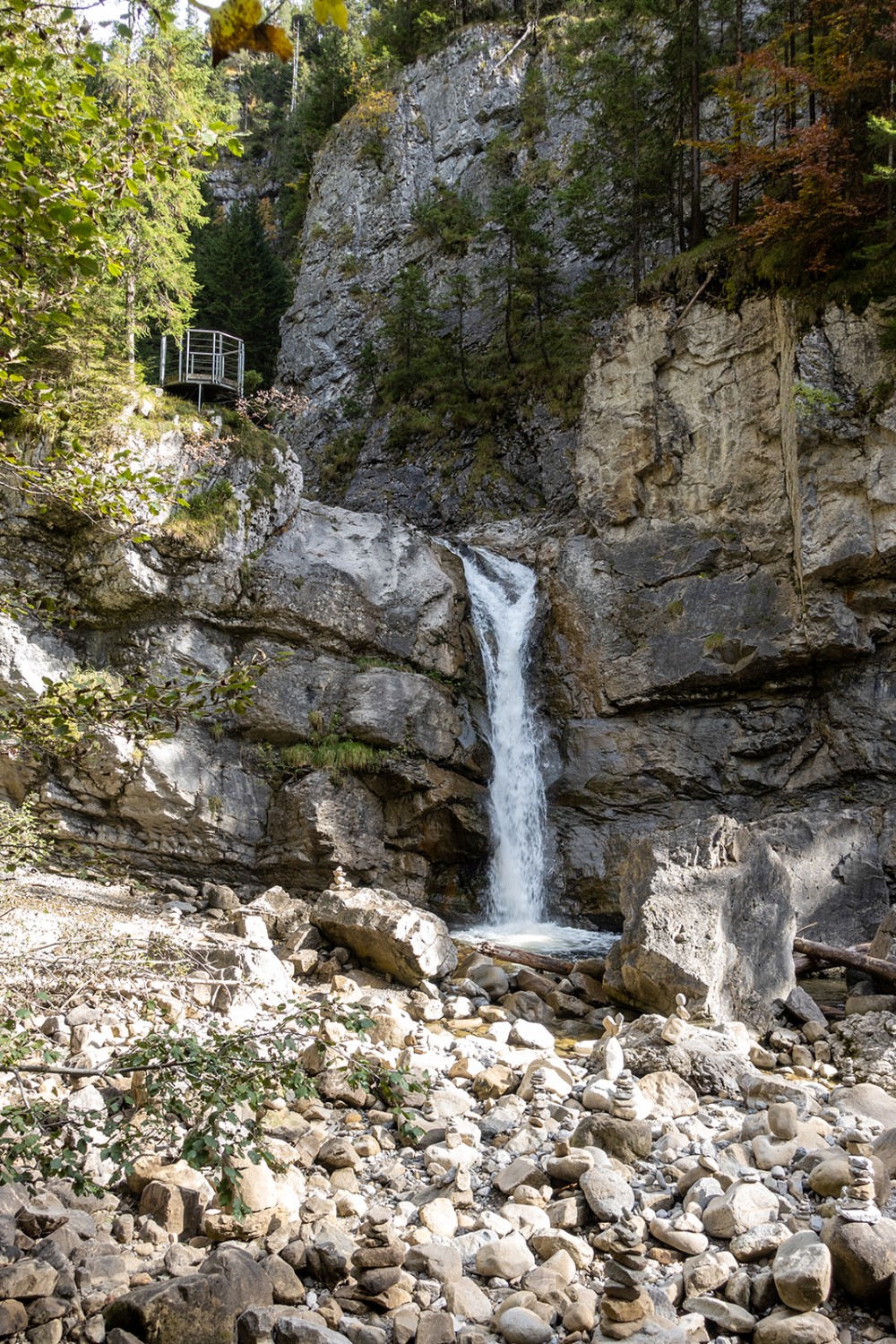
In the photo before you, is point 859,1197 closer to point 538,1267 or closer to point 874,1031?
point 538,1267

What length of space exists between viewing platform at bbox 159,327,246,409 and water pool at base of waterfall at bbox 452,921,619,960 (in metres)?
10.6

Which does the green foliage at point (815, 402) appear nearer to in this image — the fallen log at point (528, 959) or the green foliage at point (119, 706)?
the fallen log at point (528, 959)

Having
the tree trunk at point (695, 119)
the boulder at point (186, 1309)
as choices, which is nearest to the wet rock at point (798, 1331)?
the boulder at point (186, 1309)

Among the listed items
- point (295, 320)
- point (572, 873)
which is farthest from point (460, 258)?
point (572, 873)

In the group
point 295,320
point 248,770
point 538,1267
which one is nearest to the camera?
point 538,1267

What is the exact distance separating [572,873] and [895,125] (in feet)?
35.1

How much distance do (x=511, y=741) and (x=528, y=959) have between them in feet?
16.4

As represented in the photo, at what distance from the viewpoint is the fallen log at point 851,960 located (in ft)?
27.2

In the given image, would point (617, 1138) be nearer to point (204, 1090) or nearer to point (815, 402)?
point (204, 1090)

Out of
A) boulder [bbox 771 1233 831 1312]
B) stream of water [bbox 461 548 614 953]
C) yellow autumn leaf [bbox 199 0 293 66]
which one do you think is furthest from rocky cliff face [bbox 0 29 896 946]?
yellow autumn leaf [bbox 199 0 293 66]

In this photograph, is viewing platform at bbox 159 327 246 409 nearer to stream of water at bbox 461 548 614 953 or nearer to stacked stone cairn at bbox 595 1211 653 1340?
stream of water at bbox 461 548 614 953

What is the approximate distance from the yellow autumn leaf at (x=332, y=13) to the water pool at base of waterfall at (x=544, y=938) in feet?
32.6

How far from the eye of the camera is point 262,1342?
3.47m

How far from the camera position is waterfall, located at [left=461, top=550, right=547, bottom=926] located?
44.5 ft
